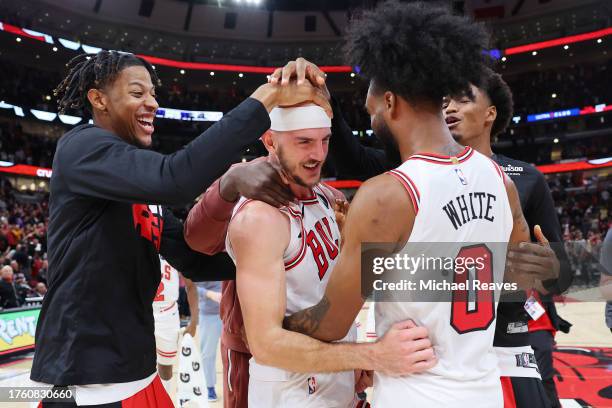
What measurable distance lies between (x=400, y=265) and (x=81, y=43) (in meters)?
24.8

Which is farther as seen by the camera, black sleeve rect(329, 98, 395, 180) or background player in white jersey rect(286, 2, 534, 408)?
black sleeve rect(329, 98, 395, 180)

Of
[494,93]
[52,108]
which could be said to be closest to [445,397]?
[494,93]

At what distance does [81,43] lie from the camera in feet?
75.4

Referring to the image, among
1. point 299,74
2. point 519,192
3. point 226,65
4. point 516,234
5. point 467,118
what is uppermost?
point 226,65

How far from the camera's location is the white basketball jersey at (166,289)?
560cm

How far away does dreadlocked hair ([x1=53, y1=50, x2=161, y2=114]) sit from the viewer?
2.11m

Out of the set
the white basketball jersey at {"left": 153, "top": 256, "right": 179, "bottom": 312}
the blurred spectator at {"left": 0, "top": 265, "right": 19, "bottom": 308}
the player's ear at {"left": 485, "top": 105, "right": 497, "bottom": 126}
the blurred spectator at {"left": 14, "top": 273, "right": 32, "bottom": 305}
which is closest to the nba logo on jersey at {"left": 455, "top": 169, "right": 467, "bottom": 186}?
the player's ear at {"left": 485, "top": 105, "right": 497, "bottom": 126}

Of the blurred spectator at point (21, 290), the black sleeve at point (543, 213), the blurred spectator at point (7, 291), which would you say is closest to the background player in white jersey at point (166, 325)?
the black sleeve at point (543, 213)

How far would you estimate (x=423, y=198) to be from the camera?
1.58m

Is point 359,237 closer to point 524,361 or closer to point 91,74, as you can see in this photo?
point 91,74

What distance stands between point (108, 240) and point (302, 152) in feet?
2.87

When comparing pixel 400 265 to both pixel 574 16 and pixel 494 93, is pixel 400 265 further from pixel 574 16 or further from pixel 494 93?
pixel 574 16

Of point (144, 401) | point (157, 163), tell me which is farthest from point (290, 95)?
point (144, 401)

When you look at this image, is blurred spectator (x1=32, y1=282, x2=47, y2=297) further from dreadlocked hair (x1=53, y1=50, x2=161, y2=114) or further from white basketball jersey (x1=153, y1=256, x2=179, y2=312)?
dreadlocked hair (x1=53, y1=50, x2=161, y2=114)
